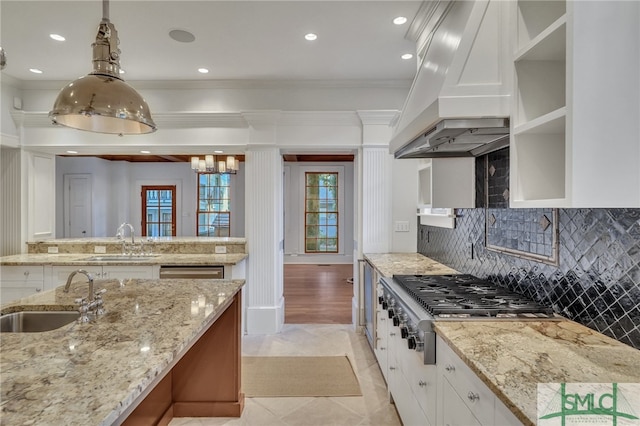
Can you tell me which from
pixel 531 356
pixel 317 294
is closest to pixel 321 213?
pixel 317 294

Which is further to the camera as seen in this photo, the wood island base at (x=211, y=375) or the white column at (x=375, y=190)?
the white column at (x=375, y=190)

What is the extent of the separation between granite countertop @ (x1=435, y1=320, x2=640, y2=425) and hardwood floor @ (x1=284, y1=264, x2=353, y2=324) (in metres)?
3.05

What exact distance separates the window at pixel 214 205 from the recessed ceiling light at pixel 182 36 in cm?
600

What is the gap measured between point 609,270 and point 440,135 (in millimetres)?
915

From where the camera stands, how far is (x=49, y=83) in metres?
4.00

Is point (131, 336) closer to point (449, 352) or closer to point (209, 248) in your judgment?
point (449, 352)

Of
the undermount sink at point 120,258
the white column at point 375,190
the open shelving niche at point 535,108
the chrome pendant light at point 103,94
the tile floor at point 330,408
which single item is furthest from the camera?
the white column at point 375,190

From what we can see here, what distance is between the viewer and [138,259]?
3.84 m

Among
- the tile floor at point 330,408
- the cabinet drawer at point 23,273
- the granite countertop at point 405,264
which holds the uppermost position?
the granite countertop at point 405,264

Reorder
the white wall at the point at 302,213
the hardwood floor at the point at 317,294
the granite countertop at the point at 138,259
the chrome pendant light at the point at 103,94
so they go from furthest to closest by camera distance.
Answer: the white wall at the point at 302,213 → the hardwood floor at the point at 317,294 → the granite countertop at the point at 138,259 → the chrome pendant light at the point at 103,94

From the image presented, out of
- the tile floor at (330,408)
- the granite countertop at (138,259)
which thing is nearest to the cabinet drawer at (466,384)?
the tile floor at (330,408)

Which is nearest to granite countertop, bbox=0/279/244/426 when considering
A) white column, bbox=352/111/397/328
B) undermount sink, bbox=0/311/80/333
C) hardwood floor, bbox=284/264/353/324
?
undermount sink, bbox=0/311/80/333

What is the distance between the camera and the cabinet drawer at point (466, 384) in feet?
3.68

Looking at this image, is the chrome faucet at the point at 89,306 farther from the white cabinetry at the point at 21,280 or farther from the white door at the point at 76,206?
the white door at the point at 76,206
